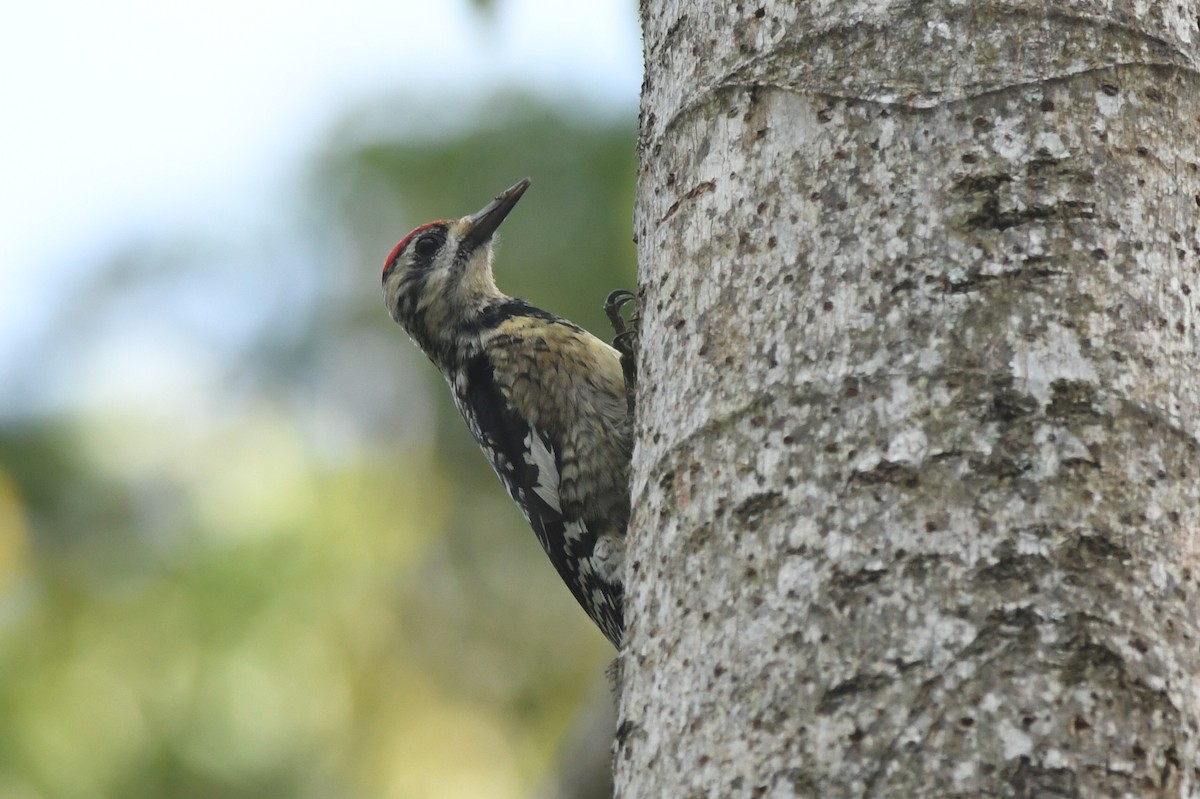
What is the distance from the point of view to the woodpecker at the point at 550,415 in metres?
3.85

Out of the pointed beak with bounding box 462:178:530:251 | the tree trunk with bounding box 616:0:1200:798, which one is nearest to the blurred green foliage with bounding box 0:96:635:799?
the pointed beak with bounding box 462:178:530:251

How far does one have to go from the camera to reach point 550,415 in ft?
13.1

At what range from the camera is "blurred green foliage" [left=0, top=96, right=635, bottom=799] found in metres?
6.40

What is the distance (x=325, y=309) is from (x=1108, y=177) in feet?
21.1

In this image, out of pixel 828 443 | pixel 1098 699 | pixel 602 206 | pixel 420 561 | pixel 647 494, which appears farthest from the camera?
pixel 420 561

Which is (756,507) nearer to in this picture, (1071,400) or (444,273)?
(1071,400)

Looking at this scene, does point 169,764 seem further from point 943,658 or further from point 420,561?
point 943,658

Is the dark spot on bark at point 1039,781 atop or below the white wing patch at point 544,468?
atop

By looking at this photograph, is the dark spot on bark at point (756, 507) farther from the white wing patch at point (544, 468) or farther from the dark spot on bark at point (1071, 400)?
the white wing patch at point (544, 468)

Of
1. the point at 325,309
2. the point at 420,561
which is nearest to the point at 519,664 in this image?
the point at 420,561

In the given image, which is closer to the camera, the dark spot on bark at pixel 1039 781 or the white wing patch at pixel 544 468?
the dark spot on bark at pixel 1039 781

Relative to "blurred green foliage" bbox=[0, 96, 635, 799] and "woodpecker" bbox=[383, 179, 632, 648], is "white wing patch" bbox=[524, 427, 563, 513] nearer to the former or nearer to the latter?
"woodpecker" bbox=[383, 179, 632, 648]

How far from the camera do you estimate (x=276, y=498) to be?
7.03 meters

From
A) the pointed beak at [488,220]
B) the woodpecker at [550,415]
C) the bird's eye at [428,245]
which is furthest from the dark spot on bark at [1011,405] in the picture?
the bird's eye at [428,245]
